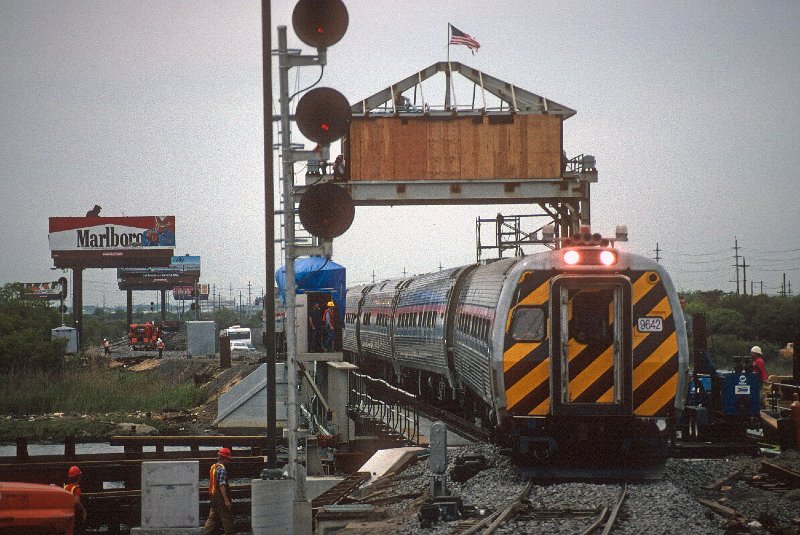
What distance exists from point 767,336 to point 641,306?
56.9 metres

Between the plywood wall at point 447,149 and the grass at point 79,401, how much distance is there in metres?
13.3

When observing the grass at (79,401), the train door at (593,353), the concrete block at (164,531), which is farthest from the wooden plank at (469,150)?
the concrete block at (164,531)

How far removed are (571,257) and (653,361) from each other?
1.67m

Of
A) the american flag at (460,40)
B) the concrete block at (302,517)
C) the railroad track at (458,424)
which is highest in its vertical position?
the american flag at (460,40)

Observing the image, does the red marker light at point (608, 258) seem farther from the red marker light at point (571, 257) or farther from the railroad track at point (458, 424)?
the railroad track at point (458, 424)

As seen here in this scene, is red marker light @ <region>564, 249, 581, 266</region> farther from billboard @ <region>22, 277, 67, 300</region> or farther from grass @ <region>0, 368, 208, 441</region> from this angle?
billboard @ <region>22, 277, 67, 300</region>

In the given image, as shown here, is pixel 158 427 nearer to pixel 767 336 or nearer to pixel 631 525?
pixel 631 525

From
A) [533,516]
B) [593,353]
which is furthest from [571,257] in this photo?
[533,516]

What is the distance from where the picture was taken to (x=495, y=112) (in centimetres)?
3759

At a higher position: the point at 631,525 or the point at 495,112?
the point at 495,112

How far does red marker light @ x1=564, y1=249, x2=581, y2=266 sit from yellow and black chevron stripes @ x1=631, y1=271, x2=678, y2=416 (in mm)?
744

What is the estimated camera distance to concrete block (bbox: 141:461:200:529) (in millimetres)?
13023

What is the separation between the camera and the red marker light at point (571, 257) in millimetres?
13906

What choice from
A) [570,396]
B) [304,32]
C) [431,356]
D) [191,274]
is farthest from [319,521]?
[191,274]
